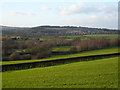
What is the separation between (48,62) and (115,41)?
34156mm

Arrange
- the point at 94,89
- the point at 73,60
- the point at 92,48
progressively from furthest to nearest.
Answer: the point at 92,48 → the point at 73,60 → the point at 94,89

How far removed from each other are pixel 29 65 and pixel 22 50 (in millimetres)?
19063

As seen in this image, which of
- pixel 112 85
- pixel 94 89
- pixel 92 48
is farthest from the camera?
pixel 92 48

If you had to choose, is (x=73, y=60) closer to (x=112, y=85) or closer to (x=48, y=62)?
(x=48, y=62)

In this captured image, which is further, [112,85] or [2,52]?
[2,52]

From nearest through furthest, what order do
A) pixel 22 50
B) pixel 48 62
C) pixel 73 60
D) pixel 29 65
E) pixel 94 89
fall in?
pixel 94 89, pixel 29 65, pixel 48 62, pixel 73 60, pixel 22 50

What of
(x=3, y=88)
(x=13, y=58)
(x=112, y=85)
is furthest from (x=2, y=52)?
(x=112, y=85)

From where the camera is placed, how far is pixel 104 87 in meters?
8.30

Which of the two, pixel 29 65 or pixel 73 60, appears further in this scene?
pixel 73 60

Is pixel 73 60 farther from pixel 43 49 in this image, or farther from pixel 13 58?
pixel 43 49

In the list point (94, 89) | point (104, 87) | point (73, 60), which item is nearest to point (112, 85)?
point (104, 87)

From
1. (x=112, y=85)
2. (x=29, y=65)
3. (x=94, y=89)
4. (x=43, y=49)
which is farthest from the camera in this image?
(x=43, y=49)

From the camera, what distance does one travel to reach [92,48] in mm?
50625

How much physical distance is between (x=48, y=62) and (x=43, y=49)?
19876 millimetres
